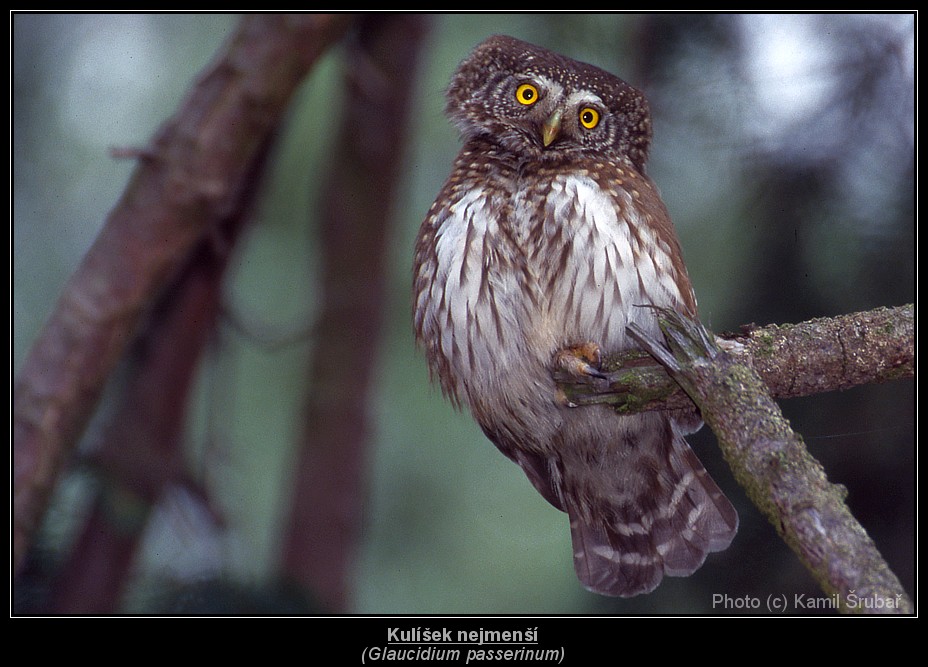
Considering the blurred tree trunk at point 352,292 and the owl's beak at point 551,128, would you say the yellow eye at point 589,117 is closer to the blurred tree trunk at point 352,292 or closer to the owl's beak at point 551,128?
the owl's beak at point 551,128

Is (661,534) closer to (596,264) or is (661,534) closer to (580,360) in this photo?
(580,360)

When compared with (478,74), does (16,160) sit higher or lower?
lower

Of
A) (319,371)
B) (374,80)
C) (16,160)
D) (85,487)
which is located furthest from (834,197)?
(16,160)

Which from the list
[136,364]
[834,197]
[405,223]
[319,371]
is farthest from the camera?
[405,223]

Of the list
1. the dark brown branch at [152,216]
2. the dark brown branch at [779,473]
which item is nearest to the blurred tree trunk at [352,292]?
the dark brown branch at [152,216]

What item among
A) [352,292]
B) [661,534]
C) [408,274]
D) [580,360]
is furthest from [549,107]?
[408,274]

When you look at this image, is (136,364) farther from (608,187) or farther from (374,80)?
(608,187)

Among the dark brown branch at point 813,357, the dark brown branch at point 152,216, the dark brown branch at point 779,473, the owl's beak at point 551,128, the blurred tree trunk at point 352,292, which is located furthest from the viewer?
the blurred tree trunk at point 352,292
